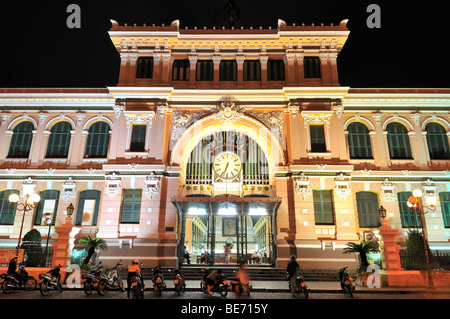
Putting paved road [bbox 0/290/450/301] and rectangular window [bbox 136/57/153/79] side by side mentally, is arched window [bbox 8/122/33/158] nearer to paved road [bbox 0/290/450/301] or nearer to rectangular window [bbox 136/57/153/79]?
rectangular window [bbox 136/57/153/79]

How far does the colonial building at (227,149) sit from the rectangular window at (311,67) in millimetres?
82

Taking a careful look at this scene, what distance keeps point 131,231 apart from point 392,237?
51.6 feet

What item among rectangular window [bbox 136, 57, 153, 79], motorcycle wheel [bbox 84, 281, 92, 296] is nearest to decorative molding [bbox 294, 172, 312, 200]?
rectangular window [bbox 136, 57, 153, 79]

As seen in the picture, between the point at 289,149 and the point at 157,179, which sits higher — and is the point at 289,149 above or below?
above

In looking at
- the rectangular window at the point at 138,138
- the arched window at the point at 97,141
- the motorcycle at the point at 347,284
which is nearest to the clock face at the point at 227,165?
the rectangular window at the point at 138,138

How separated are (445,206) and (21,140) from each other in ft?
105

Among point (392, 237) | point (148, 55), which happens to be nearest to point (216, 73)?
point (148, 55)

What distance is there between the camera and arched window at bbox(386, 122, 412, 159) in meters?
25.2

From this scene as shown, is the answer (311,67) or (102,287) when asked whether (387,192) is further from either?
(102,287)

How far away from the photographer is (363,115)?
85.0 feet

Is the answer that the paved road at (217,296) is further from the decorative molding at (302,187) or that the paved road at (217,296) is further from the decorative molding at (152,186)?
the decorative molding at (152,186)
